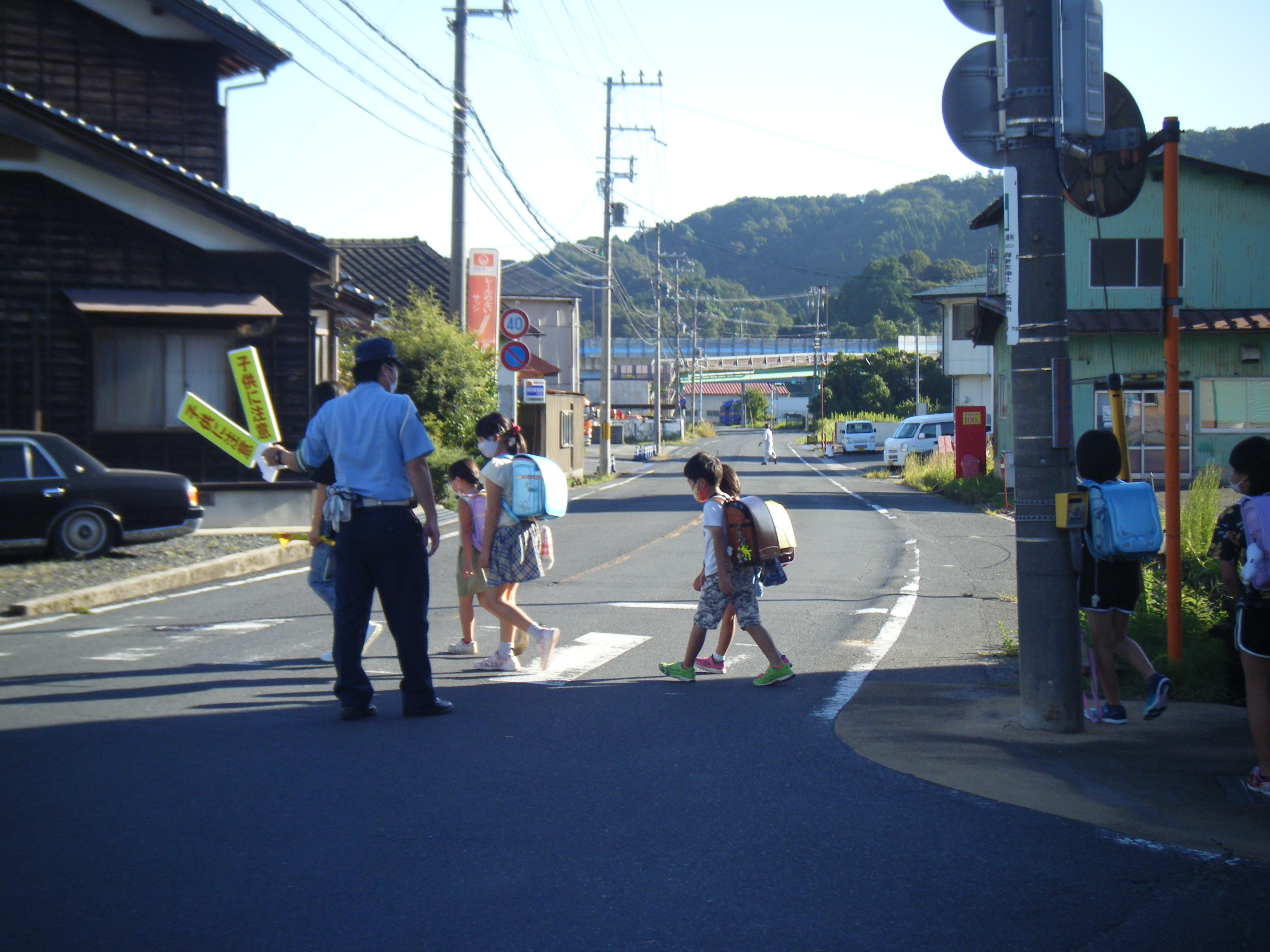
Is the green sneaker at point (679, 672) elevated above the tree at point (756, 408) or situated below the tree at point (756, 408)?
below

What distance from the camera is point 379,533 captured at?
5.78m

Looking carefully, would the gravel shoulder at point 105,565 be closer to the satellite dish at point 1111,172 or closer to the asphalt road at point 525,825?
the asphalt road at point 525,825

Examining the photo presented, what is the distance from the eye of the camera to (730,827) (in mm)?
4230

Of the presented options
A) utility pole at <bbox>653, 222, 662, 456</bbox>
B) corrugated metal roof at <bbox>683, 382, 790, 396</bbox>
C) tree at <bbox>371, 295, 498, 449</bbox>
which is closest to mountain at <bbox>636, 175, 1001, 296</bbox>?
corrugated metal roof at <bbox>683, 382, 790, 396</bbox>

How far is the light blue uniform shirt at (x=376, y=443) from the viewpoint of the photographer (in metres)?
5.79

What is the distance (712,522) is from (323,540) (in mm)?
2636

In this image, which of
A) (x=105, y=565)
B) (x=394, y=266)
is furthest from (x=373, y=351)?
(x=394, y=266)

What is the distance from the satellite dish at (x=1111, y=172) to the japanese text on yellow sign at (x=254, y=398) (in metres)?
5.42

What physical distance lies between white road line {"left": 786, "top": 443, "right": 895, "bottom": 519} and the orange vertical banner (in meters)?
9.70

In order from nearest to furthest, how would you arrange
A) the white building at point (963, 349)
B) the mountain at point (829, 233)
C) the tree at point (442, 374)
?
the tree at point (442, 374)
the white building at point (963, 349)
the mountain at point (829, 233)

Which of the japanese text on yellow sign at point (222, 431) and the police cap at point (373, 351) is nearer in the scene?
the police cap at point (373, 351)

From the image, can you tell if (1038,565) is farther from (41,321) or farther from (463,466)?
(41,321)

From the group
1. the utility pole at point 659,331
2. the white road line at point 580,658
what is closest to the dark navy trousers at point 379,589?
the white road line at point 580,658

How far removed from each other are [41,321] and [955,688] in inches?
590
